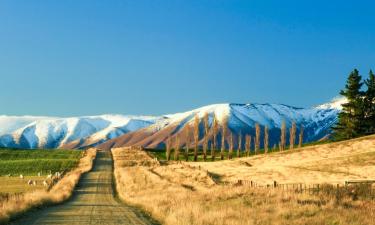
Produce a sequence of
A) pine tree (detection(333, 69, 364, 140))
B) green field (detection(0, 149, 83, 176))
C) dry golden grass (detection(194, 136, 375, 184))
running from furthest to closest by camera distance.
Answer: pine tree (detection(333, 69, 364, 140)) → green field (detection(0, 149, 83, 176)) → dry golden grass (detection(194, 136, 375, 184))

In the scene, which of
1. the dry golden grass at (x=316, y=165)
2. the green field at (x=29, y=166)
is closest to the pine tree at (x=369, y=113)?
the dry golden grass at (x=316, y=165)

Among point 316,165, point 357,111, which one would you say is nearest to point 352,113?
point 357,111

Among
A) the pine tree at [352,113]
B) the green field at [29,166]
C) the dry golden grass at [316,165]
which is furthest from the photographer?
the pine tree at [352,113]

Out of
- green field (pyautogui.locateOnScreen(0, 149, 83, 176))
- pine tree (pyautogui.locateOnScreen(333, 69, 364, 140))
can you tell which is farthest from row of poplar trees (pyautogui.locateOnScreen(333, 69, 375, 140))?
green field (pyautogui.locateOnScreen(0, 149, 83, 176))

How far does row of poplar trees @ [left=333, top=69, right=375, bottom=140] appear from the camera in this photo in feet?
403

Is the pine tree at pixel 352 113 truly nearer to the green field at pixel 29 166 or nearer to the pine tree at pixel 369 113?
the pine tree at pixel 369 113

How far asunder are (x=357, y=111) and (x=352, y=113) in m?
2.07

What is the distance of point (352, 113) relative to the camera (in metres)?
125

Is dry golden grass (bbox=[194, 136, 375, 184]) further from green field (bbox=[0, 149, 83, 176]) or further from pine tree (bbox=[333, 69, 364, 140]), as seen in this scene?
green field (bbox=[0, 149, 83, 176])

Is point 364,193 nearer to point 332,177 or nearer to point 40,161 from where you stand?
point 332,177

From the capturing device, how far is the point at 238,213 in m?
24.5

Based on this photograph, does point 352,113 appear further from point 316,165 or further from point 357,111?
point 316,165

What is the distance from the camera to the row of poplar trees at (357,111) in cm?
12275

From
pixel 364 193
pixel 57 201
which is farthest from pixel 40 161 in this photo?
pixel 364 193
